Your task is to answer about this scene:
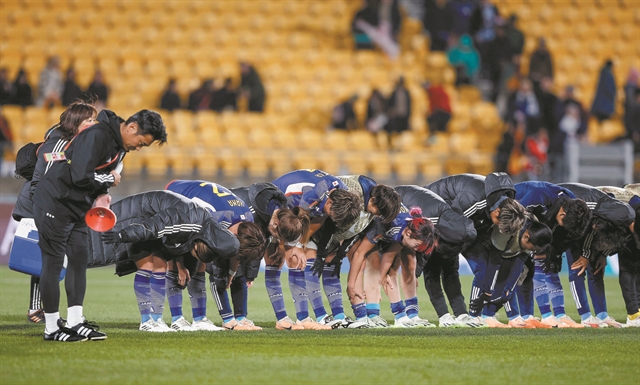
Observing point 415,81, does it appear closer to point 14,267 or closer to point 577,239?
point 577,239

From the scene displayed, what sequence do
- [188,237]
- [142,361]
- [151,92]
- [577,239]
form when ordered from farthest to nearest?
[151,92] → [577,239] → [188,237] → [142,361]

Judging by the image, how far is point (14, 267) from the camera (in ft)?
27.9

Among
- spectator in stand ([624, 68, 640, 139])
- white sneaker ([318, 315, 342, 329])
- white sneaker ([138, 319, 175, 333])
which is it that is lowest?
white sneaker ([318, 315, 342, 329])

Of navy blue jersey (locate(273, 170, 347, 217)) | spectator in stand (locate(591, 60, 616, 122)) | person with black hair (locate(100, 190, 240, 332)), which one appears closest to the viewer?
person with black hair (locate(100, 190, 240, 332))

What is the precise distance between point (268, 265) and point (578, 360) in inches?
124

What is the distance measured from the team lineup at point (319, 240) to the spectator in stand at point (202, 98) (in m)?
10.2

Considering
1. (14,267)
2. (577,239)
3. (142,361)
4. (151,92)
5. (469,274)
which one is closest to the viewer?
(142,361)

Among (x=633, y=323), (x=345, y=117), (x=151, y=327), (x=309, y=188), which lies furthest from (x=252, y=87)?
(x=151, y=327)

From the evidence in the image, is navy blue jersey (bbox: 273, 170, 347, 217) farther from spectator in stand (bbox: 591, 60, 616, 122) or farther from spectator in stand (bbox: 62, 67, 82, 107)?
spectator in stand (bbox: 591, 60, 616, 122)

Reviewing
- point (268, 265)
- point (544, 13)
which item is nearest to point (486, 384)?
point (268, 265)

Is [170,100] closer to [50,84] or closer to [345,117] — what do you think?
[50,84]

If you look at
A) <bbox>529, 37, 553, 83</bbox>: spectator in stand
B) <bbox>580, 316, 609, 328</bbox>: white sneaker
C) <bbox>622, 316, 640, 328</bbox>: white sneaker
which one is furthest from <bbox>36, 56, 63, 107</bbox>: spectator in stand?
<bbox>622, 316, 640, 328</bbox>: white sneaker

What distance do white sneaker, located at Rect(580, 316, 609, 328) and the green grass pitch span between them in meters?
0.62

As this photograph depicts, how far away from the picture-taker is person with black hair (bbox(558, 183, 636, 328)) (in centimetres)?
906
